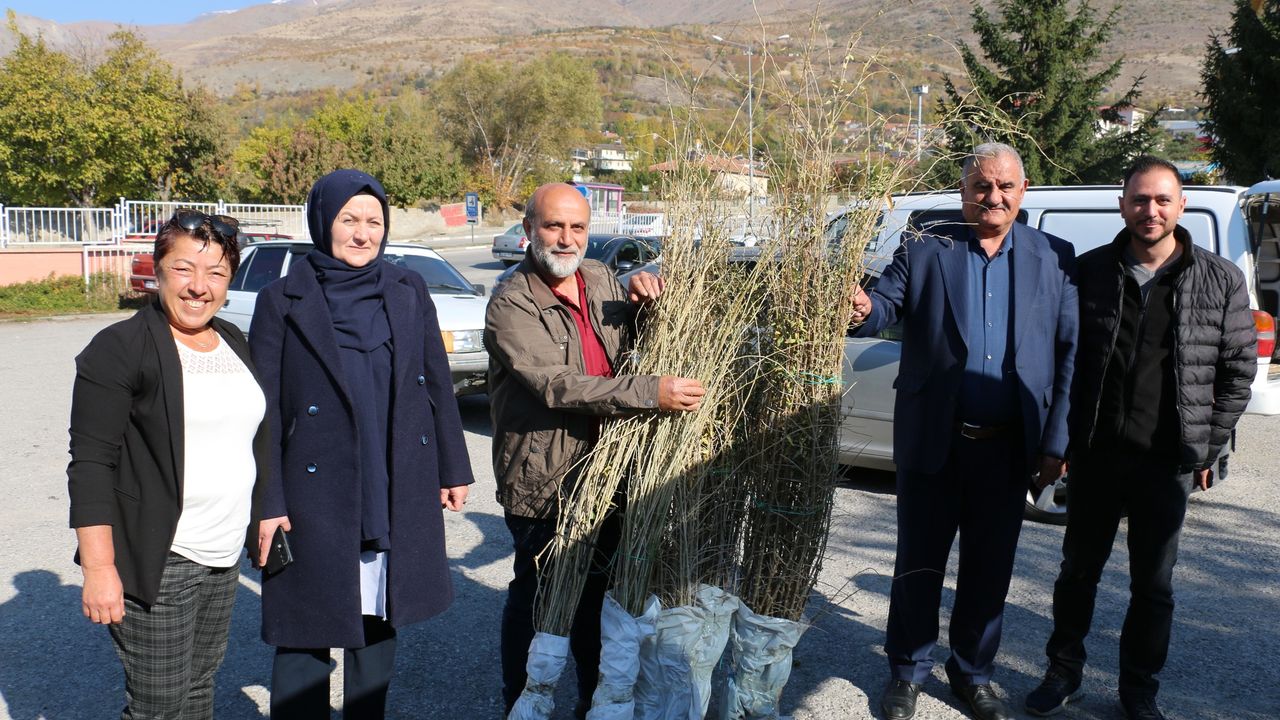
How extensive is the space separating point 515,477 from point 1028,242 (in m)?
1.93

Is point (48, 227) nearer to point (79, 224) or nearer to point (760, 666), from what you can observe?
point (79, 224)

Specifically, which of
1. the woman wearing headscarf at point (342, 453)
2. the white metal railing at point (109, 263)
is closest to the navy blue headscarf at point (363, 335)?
the woman wearing headscarf at point (342, 453)

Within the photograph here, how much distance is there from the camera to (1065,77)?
21.5 metres

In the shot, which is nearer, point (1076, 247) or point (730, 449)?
point (730, 449)

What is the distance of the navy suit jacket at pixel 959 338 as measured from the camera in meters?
3.15

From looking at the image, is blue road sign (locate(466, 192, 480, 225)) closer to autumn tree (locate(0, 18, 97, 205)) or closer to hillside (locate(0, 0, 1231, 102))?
hillside (locate(0, 0, 1231, 102))

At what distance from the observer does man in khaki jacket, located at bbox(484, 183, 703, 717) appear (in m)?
2.75

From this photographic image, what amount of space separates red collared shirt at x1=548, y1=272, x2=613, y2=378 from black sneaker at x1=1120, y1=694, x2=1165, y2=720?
2157mm

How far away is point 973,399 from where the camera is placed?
316 centimetres

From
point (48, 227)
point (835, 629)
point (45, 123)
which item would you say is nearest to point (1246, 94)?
point (835, 629)

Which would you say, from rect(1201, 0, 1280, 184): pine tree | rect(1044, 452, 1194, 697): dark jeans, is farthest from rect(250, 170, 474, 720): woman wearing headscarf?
rect(1201, 0, 1280, 184): pine tree

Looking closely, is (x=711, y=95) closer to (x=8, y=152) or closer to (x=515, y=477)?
(x=515, y=477)

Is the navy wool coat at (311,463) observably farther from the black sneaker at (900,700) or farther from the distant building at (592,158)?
the distant building at (592,158)

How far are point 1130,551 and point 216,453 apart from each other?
118 inches
